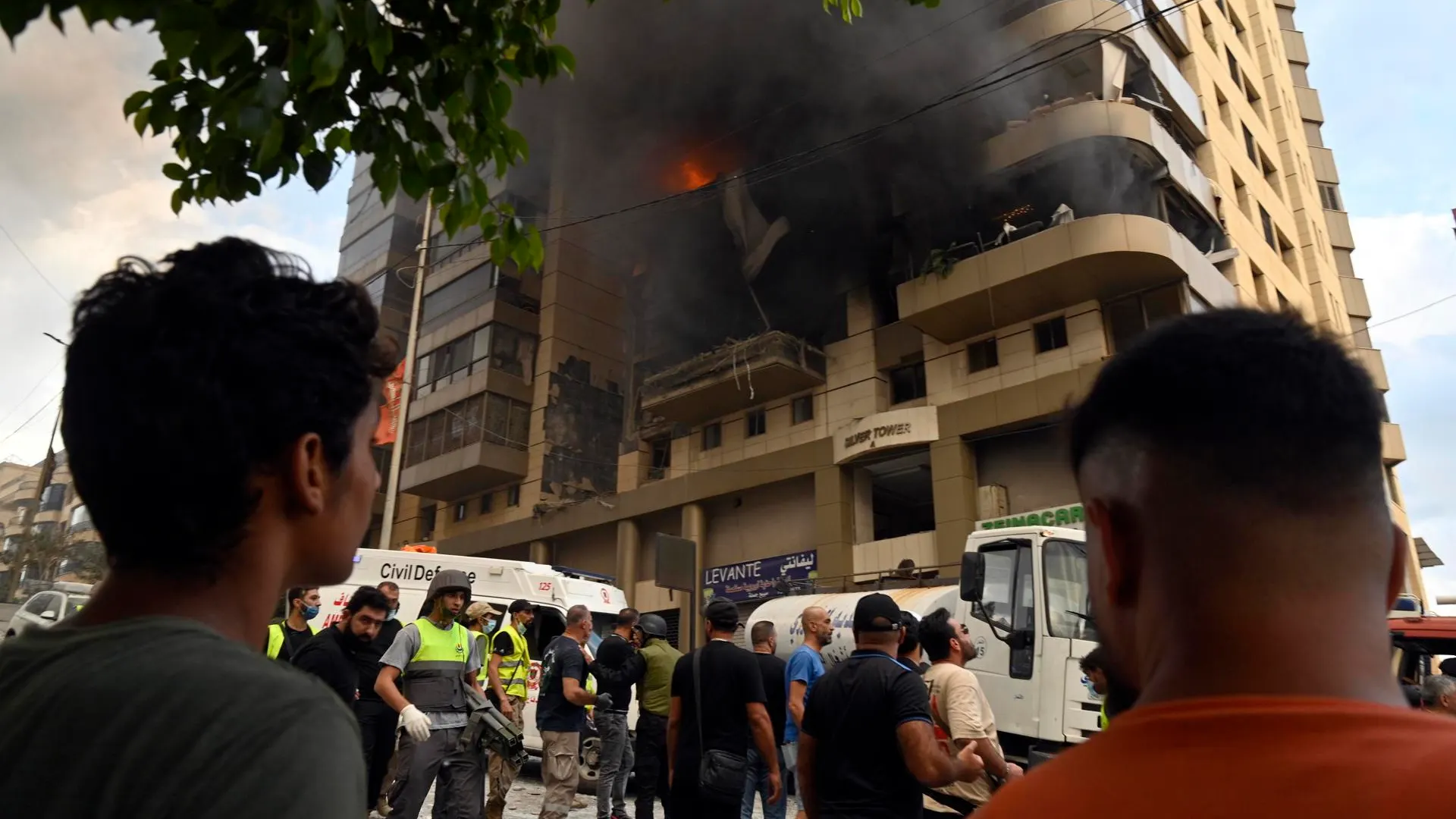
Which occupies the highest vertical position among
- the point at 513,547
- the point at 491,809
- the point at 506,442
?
the point at 506,442

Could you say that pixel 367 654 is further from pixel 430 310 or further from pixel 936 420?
pixel 430 310

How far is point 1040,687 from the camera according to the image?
799cm

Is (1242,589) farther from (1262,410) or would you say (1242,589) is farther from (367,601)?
(367,601)

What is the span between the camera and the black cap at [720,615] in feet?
16.8

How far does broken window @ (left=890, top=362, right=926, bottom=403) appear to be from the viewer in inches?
792

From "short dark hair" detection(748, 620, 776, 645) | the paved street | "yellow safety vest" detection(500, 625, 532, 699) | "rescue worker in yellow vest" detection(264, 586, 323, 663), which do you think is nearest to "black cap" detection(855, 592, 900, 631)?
"short dark hair" detection(748, 620, 776, 645)

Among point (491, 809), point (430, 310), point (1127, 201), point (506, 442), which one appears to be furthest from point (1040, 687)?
point (430, 310)

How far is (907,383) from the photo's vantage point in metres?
20.4

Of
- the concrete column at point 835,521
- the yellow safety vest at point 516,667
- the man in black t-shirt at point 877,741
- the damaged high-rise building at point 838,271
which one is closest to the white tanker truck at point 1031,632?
the yellow safety vest at point 516,667

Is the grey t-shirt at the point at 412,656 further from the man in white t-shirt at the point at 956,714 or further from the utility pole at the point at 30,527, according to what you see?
the utility pole at the point at 30,527

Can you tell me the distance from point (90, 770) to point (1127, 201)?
65.7 feet

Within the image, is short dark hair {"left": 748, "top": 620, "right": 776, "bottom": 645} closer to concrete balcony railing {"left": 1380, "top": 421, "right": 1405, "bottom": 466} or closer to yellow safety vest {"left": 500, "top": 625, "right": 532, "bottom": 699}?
yellow safety vest {"left": 500, "top": 625, "right": 532, "bottom": 699}

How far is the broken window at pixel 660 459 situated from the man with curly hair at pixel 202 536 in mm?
23629

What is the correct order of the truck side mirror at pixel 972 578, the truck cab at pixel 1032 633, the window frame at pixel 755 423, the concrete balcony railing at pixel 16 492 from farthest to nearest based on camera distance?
the concrete balcony railing at pixel 16 492 < the window frame at pixel 755 423 < the truck side mirror at pixel 972 578 < the truck cab at pixel 1032 633
